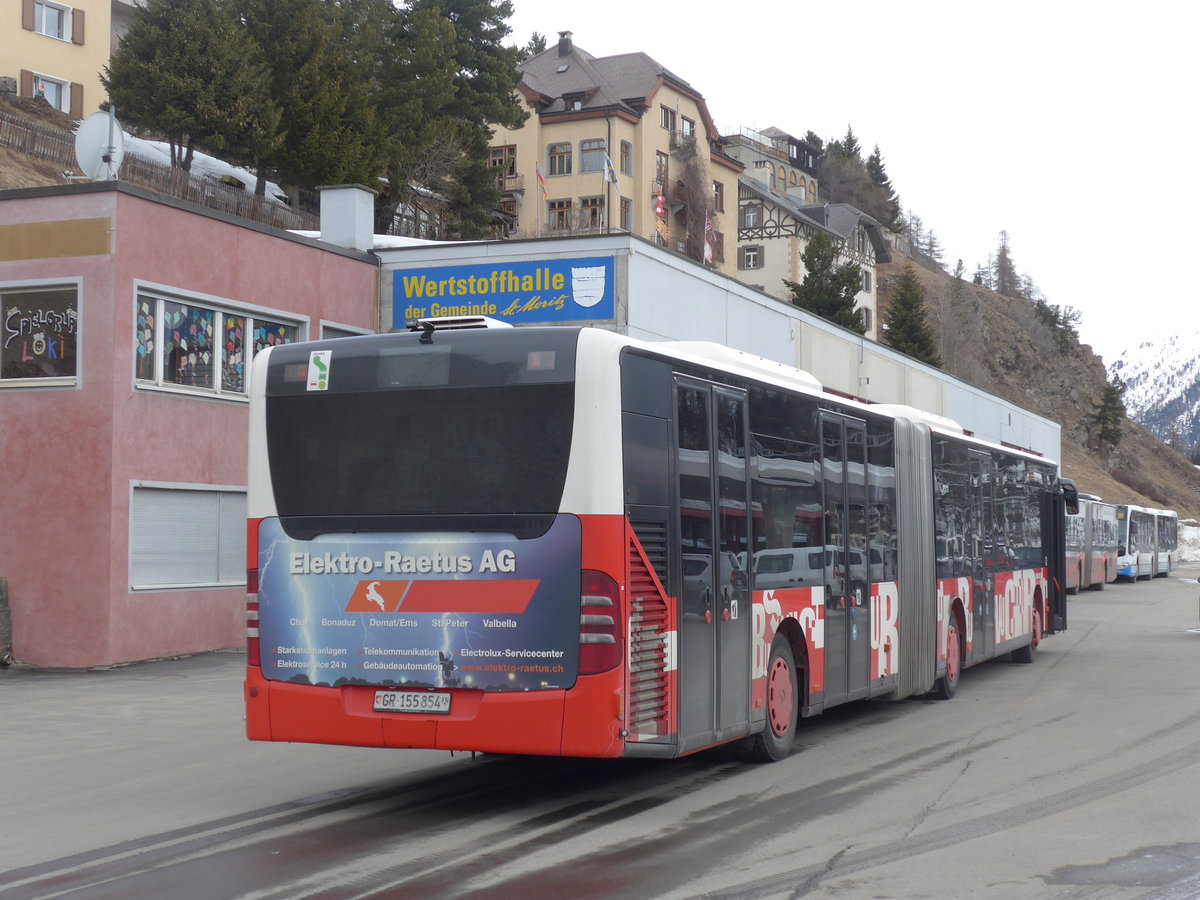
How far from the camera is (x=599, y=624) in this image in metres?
8.40

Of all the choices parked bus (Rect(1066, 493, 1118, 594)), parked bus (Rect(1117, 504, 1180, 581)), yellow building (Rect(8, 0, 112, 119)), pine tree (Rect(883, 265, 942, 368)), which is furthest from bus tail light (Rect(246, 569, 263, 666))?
pine tree (Rect(883, 265, 942, 368))

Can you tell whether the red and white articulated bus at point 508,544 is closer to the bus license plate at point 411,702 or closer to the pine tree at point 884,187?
the bus license plate at point 411,702

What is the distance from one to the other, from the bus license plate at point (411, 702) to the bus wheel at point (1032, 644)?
13.8 m

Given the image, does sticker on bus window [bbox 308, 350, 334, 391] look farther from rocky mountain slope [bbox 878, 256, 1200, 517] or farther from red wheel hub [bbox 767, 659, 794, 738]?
rocky mountain slope [bbox 878, 256, 1200, 517]

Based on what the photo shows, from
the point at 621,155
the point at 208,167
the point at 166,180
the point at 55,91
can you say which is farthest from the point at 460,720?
the point at 621,155

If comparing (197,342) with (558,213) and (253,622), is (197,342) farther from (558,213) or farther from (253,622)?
(558,213)

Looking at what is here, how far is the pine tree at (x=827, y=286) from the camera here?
3071 inches

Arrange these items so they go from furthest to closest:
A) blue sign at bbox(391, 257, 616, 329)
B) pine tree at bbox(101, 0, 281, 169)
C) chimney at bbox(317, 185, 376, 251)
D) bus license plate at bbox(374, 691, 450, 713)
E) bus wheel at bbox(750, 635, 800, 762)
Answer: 1. pine tree at bbox(101, 0, 281, 169)
2. chimney at bbox(317, 185, 376, 251)
3. blue sign at bbox(391, 257, 616, 329)
4. bus wheel at bbox(750, 635, 800, 762)
5. bus license plate at bbox(374, 691, 450, 713)

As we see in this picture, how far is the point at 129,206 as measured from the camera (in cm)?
2005

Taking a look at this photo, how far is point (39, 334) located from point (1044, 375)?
12628 cm

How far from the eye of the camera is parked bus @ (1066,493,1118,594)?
45.8 meters

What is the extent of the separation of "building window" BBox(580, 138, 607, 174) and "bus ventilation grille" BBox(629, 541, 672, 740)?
6464 cm

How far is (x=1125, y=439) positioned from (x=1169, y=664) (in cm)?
12965

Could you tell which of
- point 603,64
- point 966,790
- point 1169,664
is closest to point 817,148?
point 603,64
